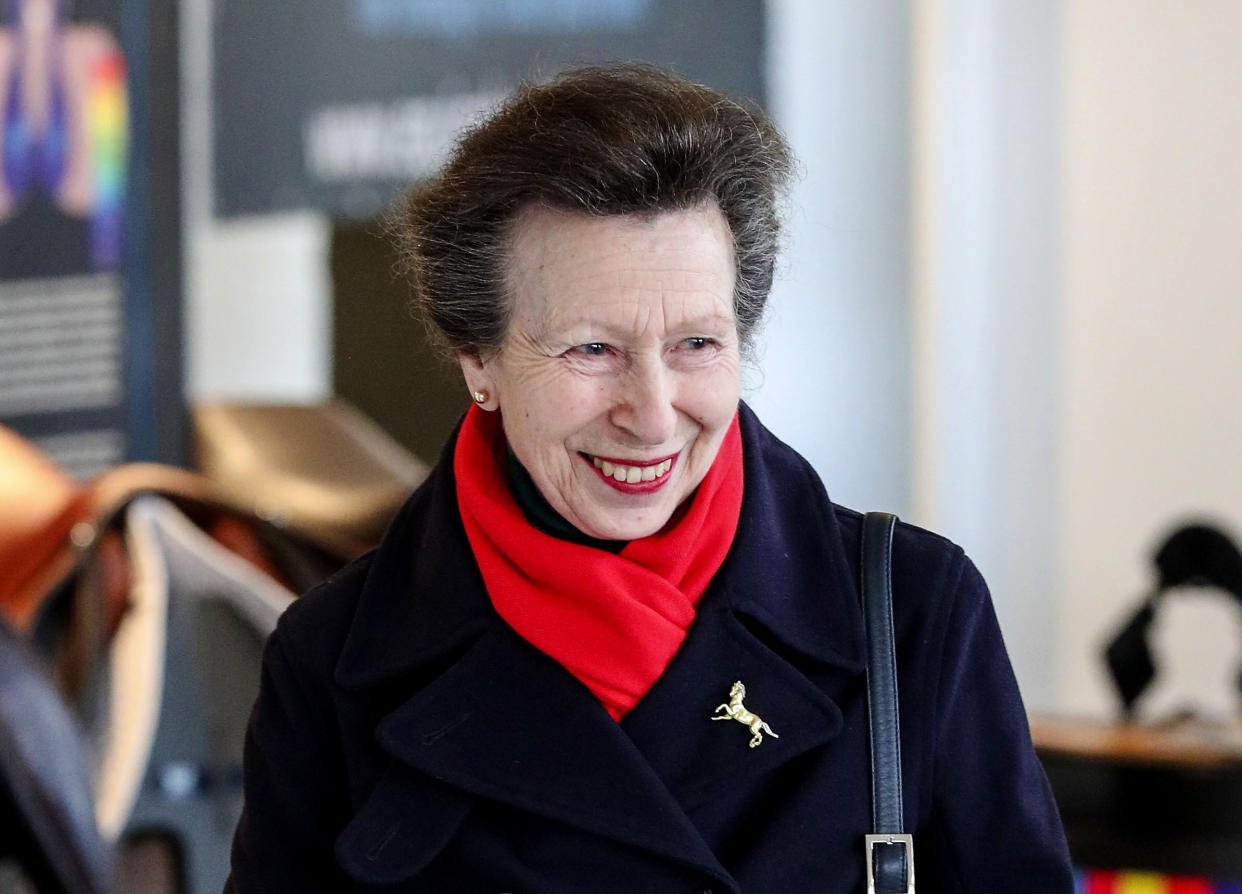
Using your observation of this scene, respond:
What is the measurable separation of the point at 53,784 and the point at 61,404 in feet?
6.86

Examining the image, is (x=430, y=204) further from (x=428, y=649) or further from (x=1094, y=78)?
(x=1094, y=78)

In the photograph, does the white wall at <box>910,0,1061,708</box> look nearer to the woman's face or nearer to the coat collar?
the coat collar

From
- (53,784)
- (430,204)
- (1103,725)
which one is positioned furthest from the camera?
(1103,725)

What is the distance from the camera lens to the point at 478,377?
1.44 m

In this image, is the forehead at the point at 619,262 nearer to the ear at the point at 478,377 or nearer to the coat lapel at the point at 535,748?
the ear at the point at 478,377

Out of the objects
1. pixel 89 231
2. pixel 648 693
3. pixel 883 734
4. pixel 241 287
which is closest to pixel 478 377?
pixel 648 693

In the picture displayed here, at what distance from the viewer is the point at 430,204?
4.55 feet

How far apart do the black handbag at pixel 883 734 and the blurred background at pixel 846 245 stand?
2.07 metres

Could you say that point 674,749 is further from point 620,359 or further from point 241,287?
point 241,287

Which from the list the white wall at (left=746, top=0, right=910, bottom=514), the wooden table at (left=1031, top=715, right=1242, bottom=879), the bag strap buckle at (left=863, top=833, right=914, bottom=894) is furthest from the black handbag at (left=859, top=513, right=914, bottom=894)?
the white wall at (left=746, top=0, right=910, bottom=514)

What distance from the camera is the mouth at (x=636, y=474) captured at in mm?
1341

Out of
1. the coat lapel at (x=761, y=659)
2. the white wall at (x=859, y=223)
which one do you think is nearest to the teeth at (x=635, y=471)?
the coat lapel at (x=761, y=659)

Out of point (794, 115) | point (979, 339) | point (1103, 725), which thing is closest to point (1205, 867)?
point (1103, 725)

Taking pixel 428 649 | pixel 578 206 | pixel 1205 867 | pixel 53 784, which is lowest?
pixel 1205 867
